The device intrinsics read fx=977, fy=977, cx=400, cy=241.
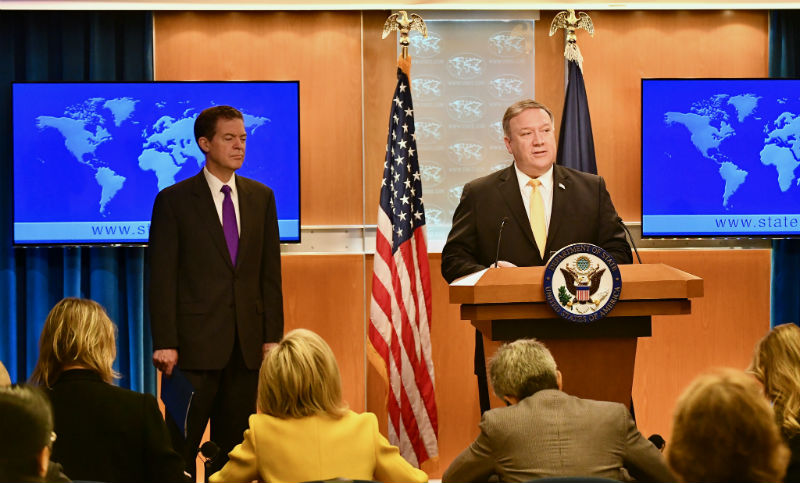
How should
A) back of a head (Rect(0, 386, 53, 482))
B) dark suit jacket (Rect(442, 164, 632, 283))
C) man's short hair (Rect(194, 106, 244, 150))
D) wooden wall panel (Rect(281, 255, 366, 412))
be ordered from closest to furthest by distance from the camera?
back of a head (Rect(0, 386, 53, 482)) → dark suit jacket (Rect(442, 164, 632, 283)) → man's short hair (Rect(194, 106, 244, 150)) → wooden wall panel (Rect(281, 255, 366, 412))

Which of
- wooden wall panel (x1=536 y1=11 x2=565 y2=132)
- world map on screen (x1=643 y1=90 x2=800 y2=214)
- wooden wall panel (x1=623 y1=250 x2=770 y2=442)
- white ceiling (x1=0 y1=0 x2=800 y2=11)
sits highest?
white ceiling (x1=0 y1=0 x2=800 y2=11)

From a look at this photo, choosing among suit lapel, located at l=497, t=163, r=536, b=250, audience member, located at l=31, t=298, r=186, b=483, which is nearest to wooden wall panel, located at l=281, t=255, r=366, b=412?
suit lapel, located at l=497, t=163, r=536, b=250

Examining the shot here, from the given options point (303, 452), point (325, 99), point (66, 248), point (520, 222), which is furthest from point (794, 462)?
point (66, 248)

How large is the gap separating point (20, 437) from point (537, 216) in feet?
9.57

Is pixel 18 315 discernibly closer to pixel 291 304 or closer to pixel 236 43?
pixel 291 304

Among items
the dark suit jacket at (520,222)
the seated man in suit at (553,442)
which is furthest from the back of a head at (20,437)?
the dark suit jacket at (520,222)

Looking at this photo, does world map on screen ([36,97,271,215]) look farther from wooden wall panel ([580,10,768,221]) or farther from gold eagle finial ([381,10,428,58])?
wooden wall panel ([580,10,768,221])

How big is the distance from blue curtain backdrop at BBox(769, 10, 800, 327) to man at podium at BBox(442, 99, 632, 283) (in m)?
2.19

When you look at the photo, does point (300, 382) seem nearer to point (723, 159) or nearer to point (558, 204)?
point (558, 204)

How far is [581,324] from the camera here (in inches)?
146

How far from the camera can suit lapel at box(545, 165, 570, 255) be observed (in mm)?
4531

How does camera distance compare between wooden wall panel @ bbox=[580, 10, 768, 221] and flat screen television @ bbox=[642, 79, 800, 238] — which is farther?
wooden wall panel @ bbox=[580, 10, 768, 221]

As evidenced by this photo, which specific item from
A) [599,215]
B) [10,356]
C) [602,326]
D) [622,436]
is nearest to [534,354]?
[622,436]

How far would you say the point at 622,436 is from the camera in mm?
3016
